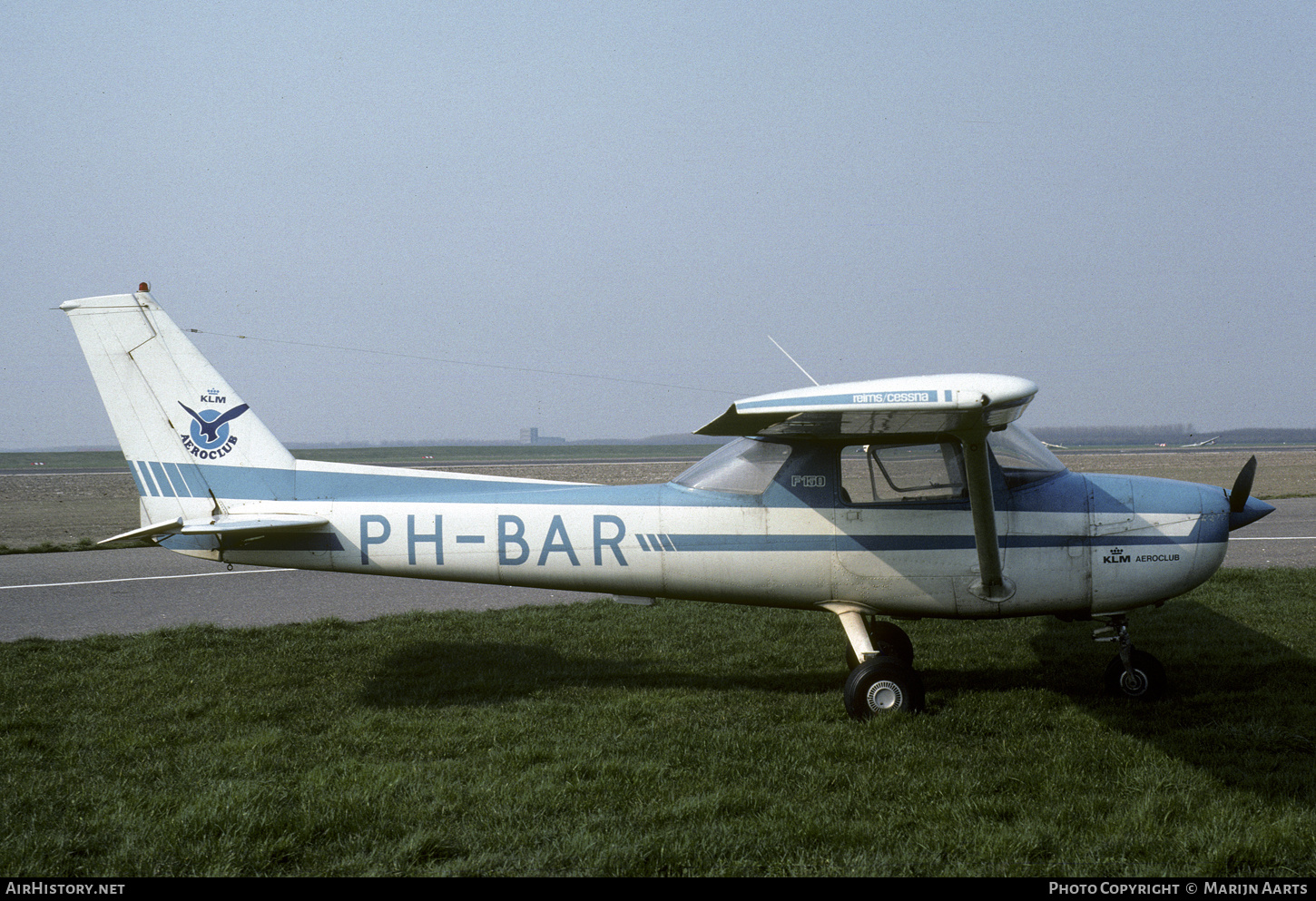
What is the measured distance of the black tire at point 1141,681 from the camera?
6.28 meters

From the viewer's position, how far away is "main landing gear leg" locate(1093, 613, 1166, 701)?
629 cm

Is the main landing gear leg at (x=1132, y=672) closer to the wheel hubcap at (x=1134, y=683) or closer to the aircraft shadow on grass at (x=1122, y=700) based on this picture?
the wheel hubcap at (x=1134, y=683)

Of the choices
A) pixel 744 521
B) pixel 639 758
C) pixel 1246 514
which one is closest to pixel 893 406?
pixel 744 521

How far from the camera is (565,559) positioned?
6.48 meters

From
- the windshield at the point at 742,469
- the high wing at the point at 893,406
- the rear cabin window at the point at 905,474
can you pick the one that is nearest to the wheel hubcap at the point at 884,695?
the rear cabin window at the point at 905,474

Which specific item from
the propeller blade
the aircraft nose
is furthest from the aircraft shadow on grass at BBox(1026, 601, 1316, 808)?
the propeller blade

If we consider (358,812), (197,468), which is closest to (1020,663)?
(358,812)

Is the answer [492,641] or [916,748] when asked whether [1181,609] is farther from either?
[492,641]

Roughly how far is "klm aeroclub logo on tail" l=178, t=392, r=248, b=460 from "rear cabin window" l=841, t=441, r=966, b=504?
4.83m

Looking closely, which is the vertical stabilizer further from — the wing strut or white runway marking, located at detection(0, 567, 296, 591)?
the wing strut

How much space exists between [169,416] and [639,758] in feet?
14.9

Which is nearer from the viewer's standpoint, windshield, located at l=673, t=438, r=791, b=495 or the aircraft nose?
the aircraft nose

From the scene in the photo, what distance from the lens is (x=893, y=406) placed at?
4.84 meters

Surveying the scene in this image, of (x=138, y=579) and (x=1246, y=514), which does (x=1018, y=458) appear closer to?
(x=1246, y=514)
